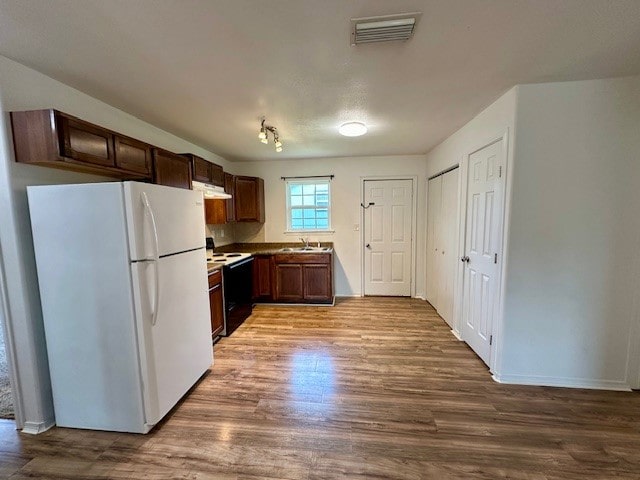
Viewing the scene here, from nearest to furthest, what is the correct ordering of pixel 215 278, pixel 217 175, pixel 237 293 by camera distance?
pixel 215 278 < pixel 237 293 < pixel 217 175

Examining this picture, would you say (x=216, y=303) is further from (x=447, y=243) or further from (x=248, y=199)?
(x=447, y=243)

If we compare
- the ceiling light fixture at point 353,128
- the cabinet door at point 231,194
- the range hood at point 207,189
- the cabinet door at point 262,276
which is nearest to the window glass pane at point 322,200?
the cabinet door at point 262,276

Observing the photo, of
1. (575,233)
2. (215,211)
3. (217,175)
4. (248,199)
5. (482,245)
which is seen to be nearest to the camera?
(575,233)

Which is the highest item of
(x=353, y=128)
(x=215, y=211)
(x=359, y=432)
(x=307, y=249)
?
(x=353, y=128)

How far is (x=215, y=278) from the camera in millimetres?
3008

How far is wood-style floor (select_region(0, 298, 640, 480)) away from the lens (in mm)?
1539

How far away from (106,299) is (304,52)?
6.47 feet

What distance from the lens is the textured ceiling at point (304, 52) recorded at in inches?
51.0

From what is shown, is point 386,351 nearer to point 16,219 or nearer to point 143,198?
point 143,198

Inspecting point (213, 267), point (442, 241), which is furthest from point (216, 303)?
point (442, 241)

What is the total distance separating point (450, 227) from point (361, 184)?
1.70m

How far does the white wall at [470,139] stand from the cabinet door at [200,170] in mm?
3060

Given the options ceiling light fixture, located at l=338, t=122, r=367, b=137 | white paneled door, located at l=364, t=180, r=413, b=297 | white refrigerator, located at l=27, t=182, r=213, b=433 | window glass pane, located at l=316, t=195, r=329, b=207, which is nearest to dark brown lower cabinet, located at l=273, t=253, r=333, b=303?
white paneled door, located at l=364, t=180, r=413, b=297

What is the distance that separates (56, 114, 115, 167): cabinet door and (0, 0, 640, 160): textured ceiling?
1.20ft
